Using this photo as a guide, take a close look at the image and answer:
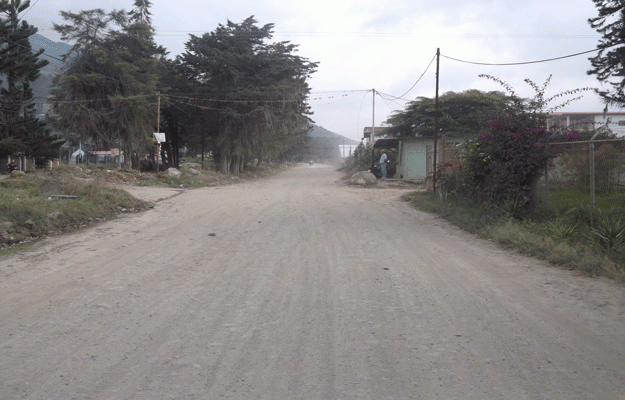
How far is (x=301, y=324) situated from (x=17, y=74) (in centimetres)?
3183

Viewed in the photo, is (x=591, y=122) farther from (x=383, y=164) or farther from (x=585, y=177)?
(x=383, y=164)

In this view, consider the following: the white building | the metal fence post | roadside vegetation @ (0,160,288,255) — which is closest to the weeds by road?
roadside vegetation @ (0,160,288,255)

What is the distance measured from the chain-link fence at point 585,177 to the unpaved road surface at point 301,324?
110 inches

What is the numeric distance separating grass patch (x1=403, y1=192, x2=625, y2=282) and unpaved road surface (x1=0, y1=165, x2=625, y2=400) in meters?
0.40

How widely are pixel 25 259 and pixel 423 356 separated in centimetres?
651

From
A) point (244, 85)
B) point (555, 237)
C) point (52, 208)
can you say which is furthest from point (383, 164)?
point (52, 208)

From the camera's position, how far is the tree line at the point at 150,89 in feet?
95.2

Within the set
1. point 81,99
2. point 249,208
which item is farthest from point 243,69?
point 249,208

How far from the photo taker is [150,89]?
101ft

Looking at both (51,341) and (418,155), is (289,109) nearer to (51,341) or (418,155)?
(418,155)

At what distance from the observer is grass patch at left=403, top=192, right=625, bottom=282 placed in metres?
6.95

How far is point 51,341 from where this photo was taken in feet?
13.6

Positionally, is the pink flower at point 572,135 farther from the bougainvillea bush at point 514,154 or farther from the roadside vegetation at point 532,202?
the bougainvillea bush at point 514,154

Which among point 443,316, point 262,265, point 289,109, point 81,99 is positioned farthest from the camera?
point 289,109
